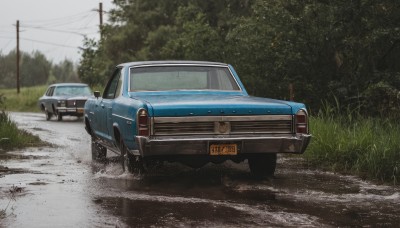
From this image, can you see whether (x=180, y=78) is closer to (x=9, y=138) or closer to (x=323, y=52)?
(x=9, y=138)

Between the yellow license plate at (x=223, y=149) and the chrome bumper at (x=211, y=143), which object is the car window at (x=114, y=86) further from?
the yellow license plate at (x=223, y=149)

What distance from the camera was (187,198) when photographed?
723 centimetres

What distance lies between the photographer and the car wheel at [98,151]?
11.3 metres

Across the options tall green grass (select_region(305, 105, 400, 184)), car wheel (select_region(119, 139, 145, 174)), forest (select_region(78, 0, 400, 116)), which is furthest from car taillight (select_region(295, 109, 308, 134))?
forest (select_region(78, 0, 400, 116))

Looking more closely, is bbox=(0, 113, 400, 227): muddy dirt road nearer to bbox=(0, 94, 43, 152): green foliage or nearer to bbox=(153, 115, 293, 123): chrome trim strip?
bbox=(153, 115, 293, 123): chrome trim strip

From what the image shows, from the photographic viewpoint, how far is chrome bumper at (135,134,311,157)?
25.6ft

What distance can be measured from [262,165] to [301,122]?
3.77ft

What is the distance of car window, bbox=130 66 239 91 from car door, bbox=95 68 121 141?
400mm

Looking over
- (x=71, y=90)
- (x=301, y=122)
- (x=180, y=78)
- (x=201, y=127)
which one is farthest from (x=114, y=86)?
(x=71, y=90)

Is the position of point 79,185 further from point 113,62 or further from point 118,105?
point 113,62

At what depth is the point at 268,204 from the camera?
6.87 meters

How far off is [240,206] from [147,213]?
0.96 metres

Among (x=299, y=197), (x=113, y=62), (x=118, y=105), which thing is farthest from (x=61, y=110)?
(x=299, y=197)

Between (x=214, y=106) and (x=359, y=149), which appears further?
(x=359, y=149)
